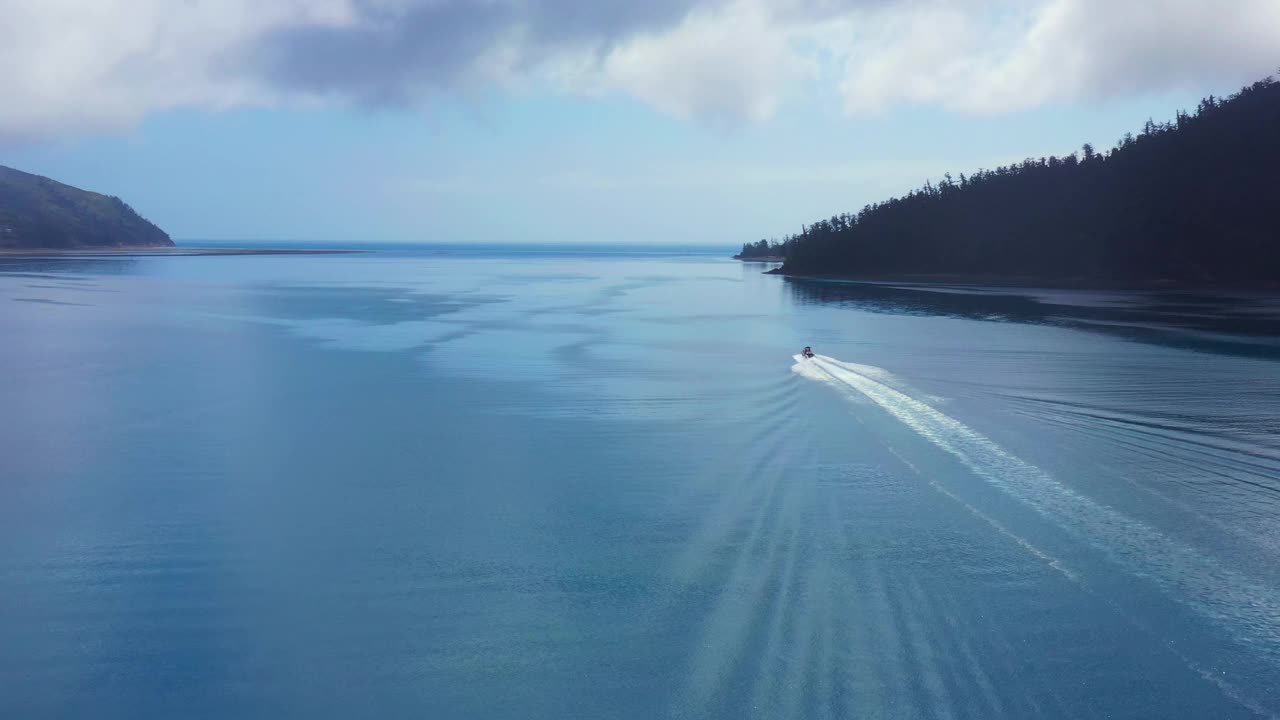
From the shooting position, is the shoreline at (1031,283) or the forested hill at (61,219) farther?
the forested hill at (61,219)

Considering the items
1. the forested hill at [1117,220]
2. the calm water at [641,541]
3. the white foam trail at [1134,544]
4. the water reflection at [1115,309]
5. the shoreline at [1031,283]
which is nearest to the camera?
the calm water at [641,541]

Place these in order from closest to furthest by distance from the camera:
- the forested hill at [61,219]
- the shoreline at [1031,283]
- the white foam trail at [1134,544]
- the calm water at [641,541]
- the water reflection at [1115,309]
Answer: the calm water at [641,541], the white foam trail at [1134,544], the water reflection at [1115,309], the shoreline at [1031,283], the forested hill at [61,219]

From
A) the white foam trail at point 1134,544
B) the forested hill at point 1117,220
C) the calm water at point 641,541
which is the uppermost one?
the forested hill at point 1117,220

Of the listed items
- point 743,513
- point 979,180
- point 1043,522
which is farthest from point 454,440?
point 979,180

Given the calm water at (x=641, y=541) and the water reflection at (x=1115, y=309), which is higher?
the water reflection at (x=1115, y=309)

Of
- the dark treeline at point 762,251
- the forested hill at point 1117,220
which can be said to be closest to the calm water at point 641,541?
the forested hill at point 1117,220

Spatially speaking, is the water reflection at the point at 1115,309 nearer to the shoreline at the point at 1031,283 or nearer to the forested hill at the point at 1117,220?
the shoreline at the point at 1031,283

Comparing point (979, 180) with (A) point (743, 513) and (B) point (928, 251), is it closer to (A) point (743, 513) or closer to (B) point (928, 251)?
(B) point (928, 251)
